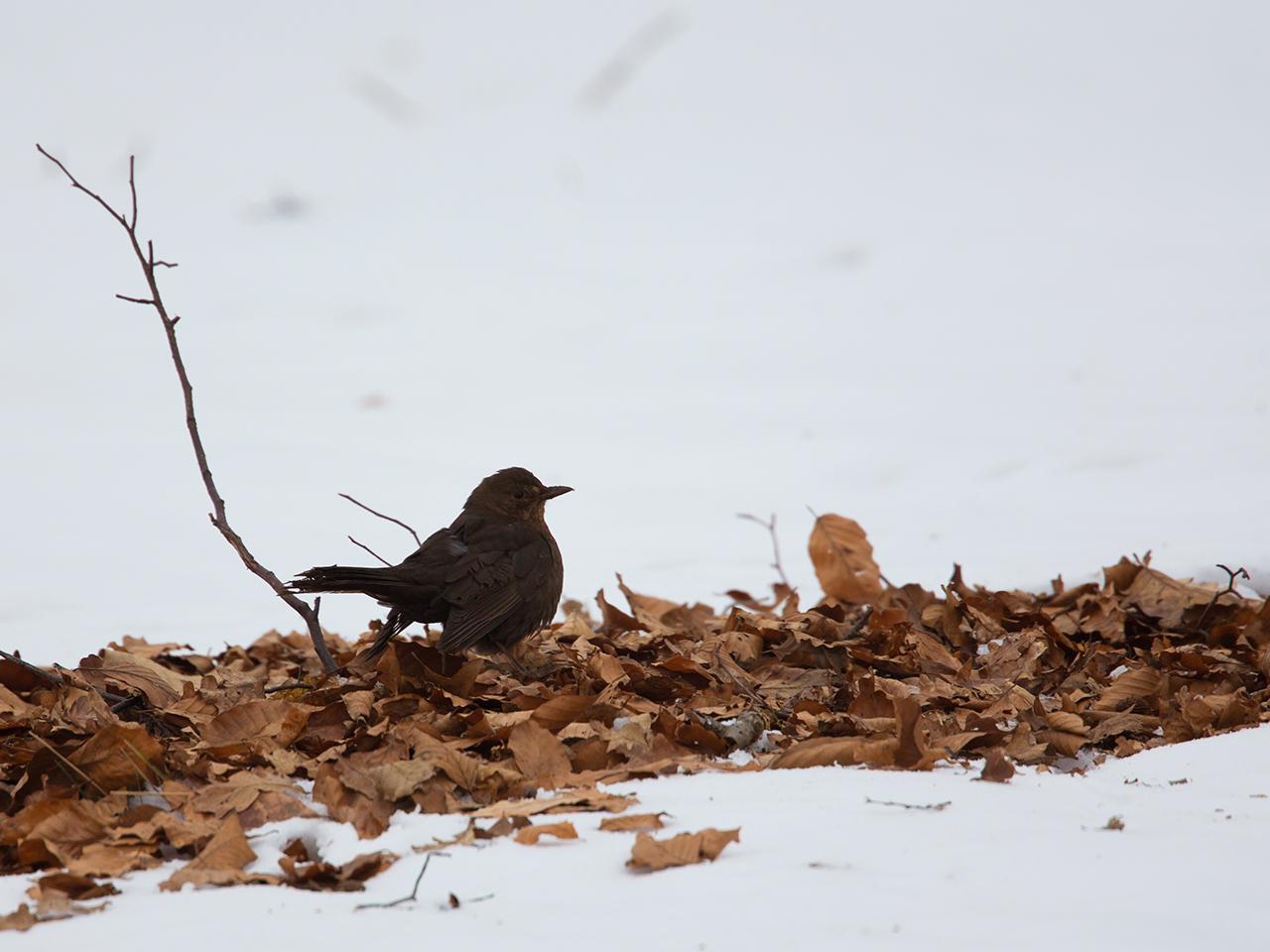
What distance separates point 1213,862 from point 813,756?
0.96 meters

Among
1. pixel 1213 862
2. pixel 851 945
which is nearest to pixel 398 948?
pixel 851 945

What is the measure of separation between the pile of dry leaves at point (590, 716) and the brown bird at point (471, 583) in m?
0.16

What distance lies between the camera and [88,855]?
2.60m

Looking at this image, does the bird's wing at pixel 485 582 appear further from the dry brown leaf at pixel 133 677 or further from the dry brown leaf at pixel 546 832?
the dry brown leaf at pixel 546 832

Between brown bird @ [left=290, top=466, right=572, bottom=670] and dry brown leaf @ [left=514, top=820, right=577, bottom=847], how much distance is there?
1643mm

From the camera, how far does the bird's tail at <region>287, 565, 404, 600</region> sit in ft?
13.2

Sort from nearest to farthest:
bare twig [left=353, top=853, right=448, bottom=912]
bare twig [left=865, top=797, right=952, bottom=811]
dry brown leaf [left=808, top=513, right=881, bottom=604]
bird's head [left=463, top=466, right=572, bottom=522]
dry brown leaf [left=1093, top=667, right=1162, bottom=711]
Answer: bare twig [left=353, top=853, right=448, bottom=912]
bare twig [left=865, top=797, right=952, bottom=811]
dry brown leaf [left=1093, top=667, right=1162, bottom=711]
bird's head [left=463, top=466, right=572, bottom=522]
dry brown leaf [left=808, top=513, right=881, bottom=604]

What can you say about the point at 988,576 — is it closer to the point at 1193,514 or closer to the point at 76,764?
the point at 1193,514

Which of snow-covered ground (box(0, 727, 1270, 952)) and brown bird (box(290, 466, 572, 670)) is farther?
brown bird (box(290, 466, 572, 670))

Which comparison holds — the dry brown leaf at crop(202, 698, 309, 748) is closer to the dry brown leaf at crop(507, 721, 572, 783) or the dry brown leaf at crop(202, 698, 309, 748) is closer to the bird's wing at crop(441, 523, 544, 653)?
the dry brown leaf at crop(507, 721, 572, 783)

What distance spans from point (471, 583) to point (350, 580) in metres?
0.49

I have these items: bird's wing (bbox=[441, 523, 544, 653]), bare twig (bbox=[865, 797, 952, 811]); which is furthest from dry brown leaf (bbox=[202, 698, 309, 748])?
bare twig (bbox=[865, 797, 952, 811])

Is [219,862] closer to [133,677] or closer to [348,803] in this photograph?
[348,803]

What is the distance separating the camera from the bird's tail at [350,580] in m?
4.02
